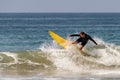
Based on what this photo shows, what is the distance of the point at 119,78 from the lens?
62.1 feet

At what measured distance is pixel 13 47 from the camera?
3231cm

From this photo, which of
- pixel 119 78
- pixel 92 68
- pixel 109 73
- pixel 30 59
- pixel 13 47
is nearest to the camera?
pixel 119 78

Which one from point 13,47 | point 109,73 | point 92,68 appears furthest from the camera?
point 13,47

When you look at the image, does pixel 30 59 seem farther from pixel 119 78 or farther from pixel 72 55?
pixel 119 78

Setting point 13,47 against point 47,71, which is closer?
point 47,71

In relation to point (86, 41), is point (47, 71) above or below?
below

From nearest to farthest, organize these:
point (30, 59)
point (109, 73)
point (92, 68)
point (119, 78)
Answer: point (119, 78)
point (109, 73)
point (92, 68)
point (30, 59)

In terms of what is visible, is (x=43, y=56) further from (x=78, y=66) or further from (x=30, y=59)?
(x=78, y=66)

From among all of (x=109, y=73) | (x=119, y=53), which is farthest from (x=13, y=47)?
(x=109, y=73)

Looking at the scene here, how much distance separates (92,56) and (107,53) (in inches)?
43.4

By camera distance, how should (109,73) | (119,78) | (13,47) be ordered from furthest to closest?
(13,47), (109,73), (119,78)

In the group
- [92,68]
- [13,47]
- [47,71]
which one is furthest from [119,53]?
[13,47]

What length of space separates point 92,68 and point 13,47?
11526 millimetres

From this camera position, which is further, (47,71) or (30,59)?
(30,59)
